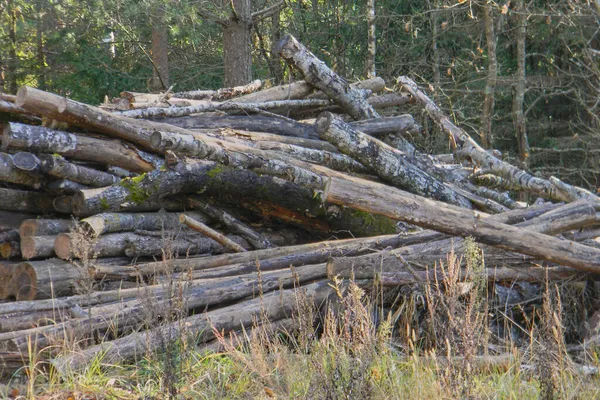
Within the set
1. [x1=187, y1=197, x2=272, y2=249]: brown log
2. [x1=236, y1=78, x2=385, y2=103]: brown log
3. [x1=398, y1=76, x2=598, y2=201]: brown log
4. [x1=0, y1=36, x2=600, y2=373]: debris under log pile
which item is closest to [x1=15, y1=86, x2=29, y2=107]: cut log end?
[x1=0, y1=36, x2=600, y2=373]: debris under log pile

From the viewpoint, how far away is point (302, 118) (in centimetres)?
1002

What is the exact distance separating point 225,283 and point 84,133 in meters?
2.25

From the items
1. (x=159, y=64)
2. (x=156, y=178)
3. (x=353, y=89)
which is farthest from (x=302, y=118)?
(x=159, y=64)

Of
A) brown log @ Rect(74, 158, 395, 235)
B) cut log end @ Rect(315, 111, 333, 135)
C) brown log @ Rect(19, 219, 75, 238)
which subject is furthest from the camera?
cut log end @ Rect(315, 111, 333, 135)

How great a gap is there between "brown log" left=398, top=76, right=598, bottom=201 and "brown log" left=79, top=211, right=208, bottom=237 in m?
4.14

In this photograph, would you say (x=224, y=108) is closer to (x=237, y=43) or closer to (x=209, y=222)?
(x=209, y=222)

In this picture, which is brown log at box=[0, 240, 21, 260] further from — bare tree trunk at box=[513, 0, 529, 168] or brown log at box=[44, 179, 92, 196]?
bare tree trunk at box=[513, 0, 529, 168]

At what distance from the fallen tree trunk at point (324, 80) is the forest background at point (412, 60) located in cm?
719

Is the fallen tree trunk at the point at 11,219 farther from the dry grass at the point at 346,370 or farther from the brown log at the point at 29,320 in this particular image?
the dry grass at the point at 346,370

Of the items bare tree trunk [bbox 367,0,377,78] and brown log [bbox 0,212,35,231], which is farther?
bare tree trunk [bbox 367,0,377,78]

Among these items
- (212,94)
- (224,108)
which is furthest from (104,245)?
(212,94)

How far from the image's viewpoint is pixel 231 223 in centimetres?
730

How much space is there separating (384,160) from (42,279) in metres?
3.44

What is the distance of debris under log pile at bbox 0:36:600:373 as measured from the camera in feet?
17.6
